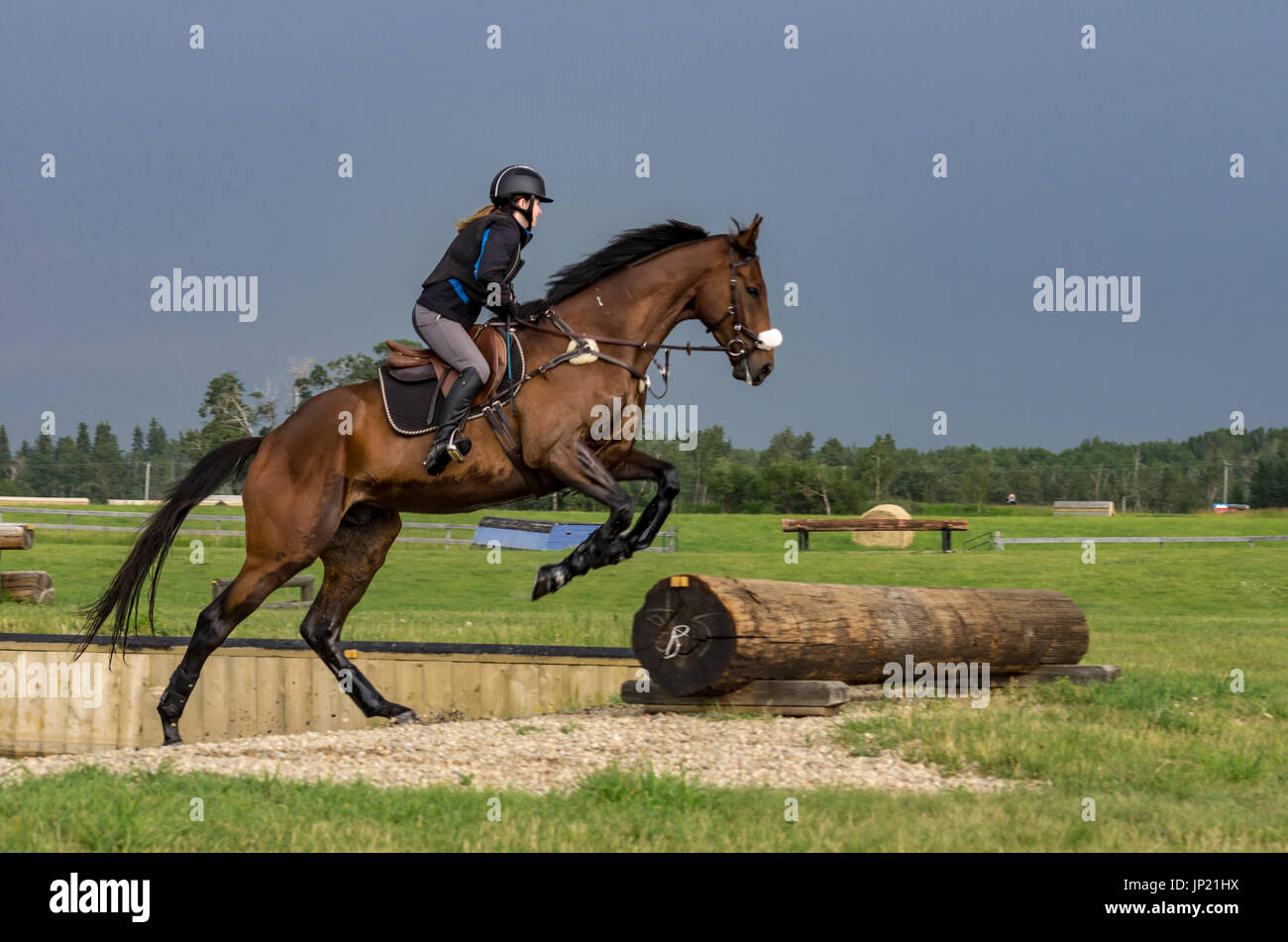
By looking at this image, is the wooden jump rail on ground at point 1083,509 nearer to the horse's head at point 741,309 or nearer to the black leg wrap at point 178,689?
the horse's head at point 741,309

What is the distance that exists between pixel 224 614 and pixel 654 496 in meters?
3.47

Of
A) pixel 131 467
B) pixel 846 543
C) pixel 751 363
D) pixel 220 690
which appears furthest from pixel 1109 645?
pixel 131 467

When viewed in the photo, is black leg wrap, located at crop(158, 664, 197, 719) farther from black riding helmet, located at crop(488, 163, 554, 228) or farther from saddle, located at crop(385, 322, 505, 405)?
black riding helmet, located at crop(488, 163, 554, 228)

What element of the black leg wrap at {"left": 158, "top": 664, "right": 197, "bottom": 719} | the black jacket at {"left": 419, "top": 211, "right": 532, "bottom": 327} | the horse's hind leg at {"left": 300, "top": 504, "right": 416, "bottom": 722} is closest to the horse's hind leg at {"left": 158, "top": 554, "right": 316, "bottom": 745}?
the black leg wrap at {"left": 158, "top": 664, "right": 197, "bottom": 719}

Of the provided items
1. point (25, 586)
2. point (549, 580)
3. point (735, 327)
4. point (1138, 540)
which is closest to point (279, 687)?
point (549, 580)

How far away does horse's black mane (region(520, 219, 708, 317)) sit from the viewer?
29.1 feet

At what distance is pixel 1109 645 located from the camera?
54.1ft

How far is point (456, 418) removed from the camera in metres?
8.18

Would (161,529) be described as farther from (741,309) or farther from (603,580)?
(603,580)

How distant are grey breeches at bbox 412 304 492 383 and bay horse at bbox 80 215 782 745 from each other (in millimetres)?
351

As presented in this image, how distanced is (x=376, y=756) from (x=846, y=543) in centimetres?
3307

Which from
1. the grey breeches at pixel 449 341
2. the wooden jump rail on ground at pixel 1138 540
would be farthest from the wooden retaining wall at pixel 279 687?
the wooden jump rail on ground at pixel 1138 540

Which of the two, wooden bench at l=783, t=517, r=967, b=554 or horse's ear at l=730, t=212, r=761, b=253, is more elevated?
horse's ear at l=730, t=212, r=761, b=253
